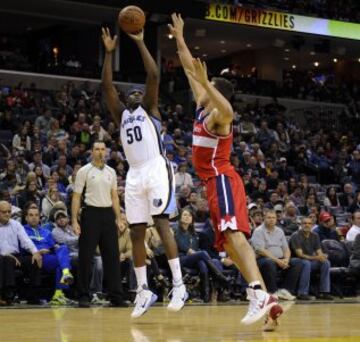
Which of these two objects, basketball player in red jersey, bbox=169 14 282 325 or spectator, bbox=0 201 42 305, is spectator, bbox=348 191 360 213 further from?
basketball player in red jersey, bbox=169 14 282 325

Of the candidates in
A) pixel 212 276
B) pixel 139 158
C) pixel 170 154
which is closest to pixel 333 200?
pixel 170 154

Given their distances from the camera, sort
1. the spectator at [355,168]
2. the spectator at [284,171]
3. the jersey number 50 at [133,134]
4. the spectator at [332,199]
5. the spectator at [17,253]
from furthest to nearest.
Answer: the spectator at [355,168], the spectator at [284,171], the spectator at [332,199], the spectator at [17,253], the jersey number 50 at [133,134]

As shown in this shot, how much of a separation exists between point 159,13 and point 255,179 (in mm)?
8481

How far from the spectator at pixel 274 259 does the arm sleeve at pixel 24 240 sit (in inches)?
133

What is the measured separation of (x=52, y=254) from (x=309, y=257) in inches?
160

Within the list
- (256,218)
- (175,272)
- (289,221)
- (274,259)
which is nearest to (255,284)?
(175,272)

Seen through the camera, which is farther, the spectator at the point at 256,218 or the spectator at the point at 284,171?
the spectator at the point at 284,171

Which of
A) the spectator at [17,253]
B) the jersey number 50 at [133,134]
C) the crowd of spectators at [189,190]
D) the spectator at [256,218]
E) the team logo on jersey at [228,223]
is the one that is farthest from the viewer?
the spectator at [256,218]

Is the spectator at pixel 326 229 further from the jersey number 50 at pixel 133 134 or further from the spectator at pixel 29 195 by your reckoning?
the jersey number 50 at pixel 133 134

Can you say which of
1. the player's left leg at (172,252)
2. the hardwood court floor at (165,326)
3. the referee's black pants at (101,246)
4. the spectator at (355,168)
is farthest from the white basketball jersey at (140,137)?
the spectator at (355,168)

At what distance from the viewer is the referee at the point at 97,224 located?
9.88 meters

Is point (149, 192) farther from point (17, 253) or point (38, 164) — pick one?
point (38, 164)

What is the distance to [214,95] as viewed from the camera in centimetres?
632

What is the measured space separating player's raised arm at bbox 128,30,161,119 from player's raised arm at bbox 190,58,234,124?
3.22 feet
